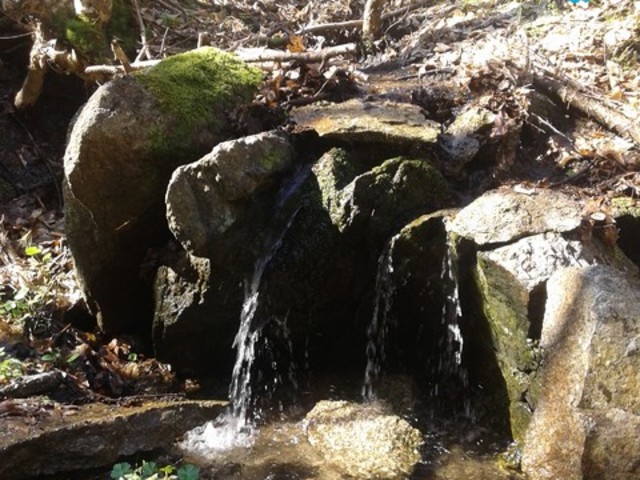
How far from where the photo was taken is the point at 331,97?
5.33 m

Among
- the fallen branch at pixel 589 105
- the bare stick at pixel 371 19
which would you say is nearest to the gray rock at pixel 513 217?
the fallen branch at pixel 589 105

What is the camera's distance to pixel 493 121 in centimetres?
476

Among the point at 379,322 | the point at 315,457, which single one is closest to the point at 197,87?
the point at 379,322

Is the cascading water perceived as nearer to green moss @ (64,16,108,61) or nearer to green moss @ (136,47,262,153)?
green moss @ (136,47,262,153)

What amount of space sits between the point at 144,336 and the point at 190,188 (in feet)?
5.07

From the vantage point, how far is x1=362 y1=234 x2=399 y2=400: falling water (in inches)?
165

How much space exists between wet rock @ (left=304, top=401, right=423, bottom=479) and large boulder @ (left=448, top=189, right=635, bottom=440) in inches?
26.4

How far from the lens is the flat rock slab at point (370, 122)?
4.47 meters

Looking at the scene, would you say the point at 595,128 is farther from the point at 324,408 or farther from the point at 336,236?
the point at 324,408

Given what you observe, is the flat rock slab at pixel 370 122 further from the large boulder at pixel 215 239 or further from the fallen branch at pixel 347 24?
the fallen branch at pixel 347 24

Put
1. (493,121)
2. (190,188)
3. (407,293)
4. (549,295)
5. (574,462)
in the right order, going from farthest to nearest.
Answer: (493,121), (407,293), (190,188), (549,295), (574,462)

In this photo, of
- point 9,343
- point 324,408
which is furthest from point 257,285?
point 9,343

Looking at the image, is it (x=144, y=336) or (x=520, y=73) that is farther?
(x=520, y=73)

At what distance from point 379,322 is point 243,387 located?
3.61 ft
